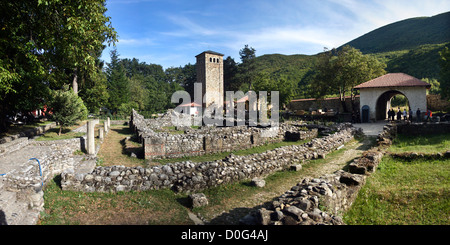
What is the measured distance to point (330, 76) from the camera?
31.4 m

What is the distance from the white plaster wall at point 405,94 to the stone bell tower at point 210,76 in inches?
1186

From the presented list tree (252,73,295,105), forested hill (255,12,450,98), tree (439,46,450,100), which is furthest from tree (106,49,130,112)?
tree (439,46,450,100)

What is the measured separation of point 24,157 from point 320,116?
2770cm

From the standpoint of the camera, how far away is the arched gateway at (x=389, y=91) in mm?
21984

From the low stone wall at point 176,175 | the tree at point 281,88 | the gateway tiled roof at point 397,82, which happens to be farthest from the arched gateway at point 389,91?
the low stone wall at point 176,175

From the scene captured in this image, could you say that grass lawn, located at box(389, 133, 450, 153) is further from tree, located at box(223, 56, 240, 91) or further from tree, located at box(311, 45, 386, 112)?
tree, located at box(223, 56, 240, 91)

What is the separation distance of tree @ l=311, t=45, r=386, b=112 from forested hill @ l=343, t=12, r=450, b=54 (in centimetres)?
5359

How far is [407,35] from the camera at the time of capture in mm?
85312

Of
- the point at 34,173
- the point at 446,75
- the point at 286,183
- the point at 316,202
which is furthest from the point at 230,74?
the point at 316,202

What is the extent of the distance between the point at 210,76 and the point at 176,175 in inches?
1746

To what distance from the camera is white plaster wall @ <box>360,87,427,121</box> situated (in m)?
22.0

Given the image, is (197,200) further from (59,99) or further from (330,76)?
(330,76)

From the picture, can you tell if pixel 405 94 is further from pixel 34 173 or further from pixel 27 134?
pixel 27 134
